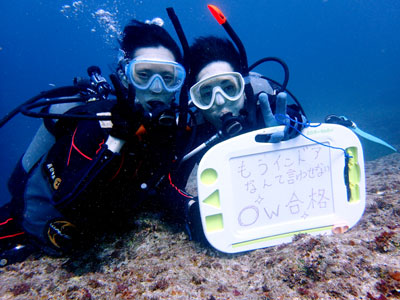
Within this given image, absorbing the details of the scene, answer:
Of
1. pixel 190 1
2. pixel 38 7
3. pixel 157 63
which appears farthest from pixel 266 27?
pixel 157 63

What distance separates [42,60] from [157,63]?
86955 millimetres

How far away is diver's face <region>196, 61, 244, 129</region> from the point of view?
2808 mm

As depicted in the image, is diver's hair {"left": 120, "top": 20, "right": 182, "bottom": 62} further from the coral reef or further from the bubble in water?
the coral reef

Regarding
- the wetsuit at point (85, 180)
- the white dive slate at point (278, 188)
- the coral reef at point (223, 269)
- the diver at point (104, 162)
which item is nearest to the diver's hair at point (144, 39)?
the diver at point (104, 162)

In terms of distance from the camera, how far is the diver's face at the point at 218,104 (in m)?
2.81

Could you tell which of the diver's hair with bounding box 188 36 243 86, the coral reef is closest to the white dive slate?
the coral reef

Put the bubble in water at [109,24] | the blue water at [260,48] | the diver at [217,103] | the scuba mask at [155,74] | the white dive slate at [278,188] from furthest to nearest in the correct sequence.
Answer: the blue water at [260,48] → the bubble in water at [109,24] → the scuba mask at [155,74] → the diver at [217,103] → the white dive slate at [278,188]

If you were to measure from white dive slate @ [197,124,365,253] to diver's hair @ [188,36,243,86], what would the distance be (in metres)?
1.42

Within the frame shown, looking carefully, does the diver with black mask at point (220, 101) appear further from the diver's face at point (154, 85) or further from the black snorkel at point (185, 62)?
the diver's face at point (154, 85)

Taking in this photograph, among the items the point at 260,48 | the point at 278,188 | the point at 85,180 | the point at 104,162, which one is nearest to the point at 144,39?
the point at 104,162

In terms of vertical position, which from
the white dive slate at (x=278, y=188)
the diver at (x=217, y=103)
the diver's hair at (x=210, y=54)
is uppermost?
Result: the diver's hair at (x=210, y=54)

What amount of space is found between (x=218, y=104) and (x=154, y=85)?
846 millimetres

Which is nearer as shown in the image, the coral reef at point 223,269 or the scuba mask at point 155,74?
the coral reef at point 223,269

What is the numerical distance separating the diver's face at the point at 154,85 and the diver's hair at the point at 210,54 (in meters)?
0.37
